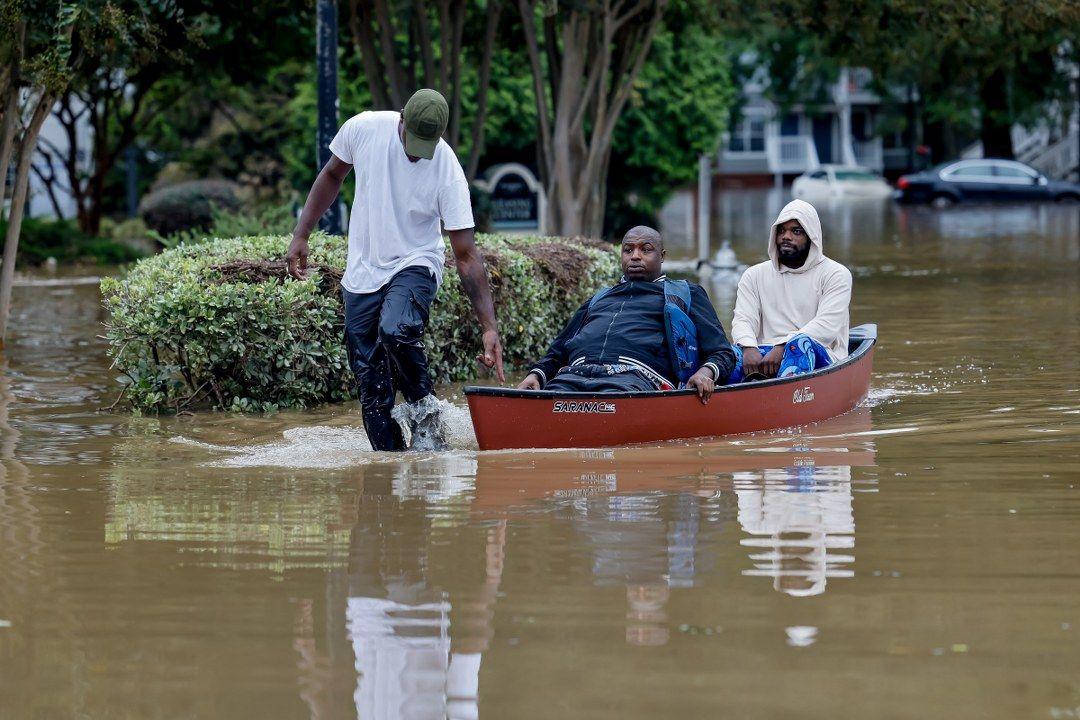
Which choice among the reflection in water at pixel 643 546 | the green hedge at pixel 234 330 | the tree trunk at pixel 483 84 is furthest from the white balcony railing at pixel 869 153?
the reflection in water at pixel 643 546

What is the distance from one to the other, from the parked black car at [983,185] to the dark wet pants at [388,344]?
43.3 meters

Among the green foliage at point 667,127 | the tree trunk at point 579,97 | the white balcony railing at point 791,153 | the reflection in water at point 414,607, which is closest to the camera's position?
the reflection in water at point 414,607

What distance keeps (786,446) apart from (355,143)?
284 centimetres

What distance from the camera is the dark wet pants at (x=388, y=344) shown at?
339 inches

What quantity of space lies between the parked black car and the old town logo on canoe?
1695 inches

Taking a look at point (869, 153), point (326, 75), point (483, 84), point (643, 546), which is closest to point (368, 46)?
point (483, 84)

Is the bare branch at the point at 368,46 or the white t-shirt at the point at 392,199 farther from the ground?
the bare branch at the point at 368,46

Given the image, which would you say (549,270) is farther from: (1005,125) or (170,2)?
(1005,125)

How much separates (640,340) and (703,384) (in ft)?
1.83

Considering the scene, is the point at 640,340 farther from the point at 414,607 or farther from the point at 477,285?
the point at 414,607

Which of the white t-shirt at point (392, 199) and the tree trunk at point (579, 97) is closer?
the white t-shirt at point (392, 199)

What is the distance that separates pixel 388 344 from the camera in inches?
339

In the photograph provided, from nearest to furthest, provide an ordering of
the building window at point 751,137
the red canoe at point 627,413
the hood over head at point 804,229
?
the red canoe at point 627,413, the hood over head at point 804,229, the building window at point 751,137

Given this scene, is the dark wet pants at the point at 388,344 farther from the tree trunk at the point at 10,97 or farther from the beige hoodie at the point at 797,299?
the tree trunk at the point at 10,97
